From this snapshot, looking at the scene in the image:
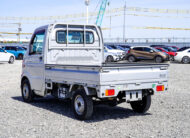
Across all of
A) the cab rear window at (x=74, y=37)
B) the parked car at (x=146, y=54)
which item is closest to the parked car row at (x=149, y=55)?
the parked car at (x=146, y=54)

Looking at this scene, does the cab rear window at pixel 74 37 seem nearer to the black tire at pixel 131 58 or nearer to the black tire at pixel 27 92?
the black tire at pixel 27 92

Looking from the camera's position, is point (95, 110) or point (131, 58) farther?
point (131, 58)

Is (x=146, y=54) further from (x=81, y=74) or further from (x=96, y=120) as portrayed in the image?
(x=81, y=74)

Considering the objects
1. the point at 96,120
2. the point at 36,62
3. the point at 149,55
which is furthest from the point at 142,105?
the point at 149,55

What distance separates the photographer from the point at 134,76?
7125 millimetres

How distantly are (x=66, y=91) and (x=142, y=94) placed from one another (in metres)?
1.91

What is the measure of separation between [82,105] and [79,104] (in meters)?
0.16

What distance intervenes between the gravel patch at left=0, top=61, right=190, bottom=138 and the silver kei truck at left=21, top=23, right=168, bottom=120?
0.40 m

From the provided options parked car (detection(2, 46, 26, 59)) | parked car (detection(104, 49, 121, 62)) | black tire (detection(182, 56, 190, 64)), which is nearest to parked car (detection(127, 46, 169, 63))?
parked car (detection(104, 49, 121, 62))

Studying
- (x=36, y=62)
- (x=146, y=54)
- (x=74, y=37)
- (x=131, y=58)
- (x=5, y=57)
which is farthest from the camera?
(x=131, y=58)

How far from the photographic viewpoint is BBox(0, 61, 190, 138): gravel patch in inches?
243

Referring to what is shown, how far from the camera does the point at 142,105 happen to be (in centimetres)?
820

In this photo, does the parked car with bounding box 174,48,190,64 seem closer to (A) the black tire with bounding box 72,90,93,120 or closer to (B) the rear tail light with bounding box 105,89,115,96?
(A) the black tire with bounding box 72,90,93,120

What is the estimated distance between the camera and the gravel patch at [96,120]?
Result: 6.18 metres
